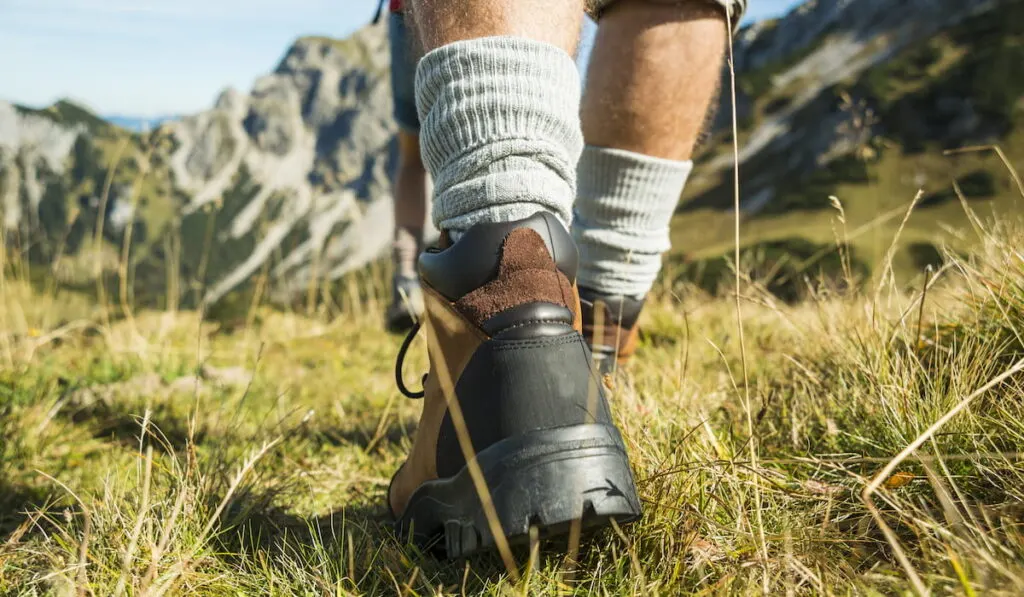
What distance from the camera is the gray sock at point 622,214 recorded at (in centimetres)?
172

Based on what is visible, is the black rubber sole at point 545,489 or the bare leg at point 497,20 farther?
the bare leg at point 497,20

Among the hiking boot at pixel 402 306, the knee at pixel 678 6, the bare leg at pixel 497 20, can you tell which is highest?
the knee at pixel 678 6

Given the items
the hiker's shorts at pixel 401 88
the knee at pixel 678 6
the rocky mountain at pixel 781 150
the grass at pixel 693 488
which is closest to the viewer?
the grass at pixel 693 488

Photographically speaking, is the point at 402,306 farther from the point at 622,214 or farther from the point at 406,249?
the point at 622,214

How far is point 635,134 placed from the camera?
1.72m

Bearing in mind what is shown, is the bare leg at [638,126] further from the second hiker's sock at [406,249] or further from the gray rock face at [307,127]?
the gray rock face at [307,127]

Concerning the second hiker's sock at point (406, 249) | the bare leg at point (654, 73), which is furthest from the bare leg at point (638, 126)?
the second hiker's sock at point (406, 249)

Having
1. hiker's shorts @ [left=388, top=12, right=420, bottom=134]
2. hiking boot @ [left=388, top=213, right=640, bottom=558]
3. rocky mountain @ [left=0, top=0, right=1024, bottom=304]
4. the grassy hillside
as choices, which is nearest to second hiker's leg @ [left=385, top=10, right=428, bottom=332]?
hiker's shorts @ [left=388, top=12, right=420, bottom=134]

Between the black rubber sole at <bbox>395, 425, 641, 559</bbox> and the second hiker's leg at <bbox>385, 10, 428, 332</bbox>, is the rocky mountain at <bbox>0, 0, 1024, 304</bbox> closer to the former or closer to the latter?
the second hiker's leg at <bbox>385, 10, 428, 332</bbox>

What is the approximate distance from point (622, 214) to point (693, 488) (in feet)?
2.90

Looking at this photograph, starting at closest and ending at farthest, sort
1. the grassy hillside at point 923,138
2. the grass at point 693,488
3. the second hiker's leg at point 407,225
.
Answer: the grass at point 693,488, the second hiker's leg at point 407,225, the grassy hillside at point 923,138

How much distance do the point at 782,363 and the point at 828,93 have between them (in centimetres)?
7741

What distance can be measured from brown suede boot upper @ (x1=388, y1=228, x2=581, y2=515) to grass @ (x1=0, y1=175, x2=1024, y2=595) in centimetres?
19

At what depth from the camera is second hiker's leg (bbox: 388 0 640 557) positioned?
3.02ft
